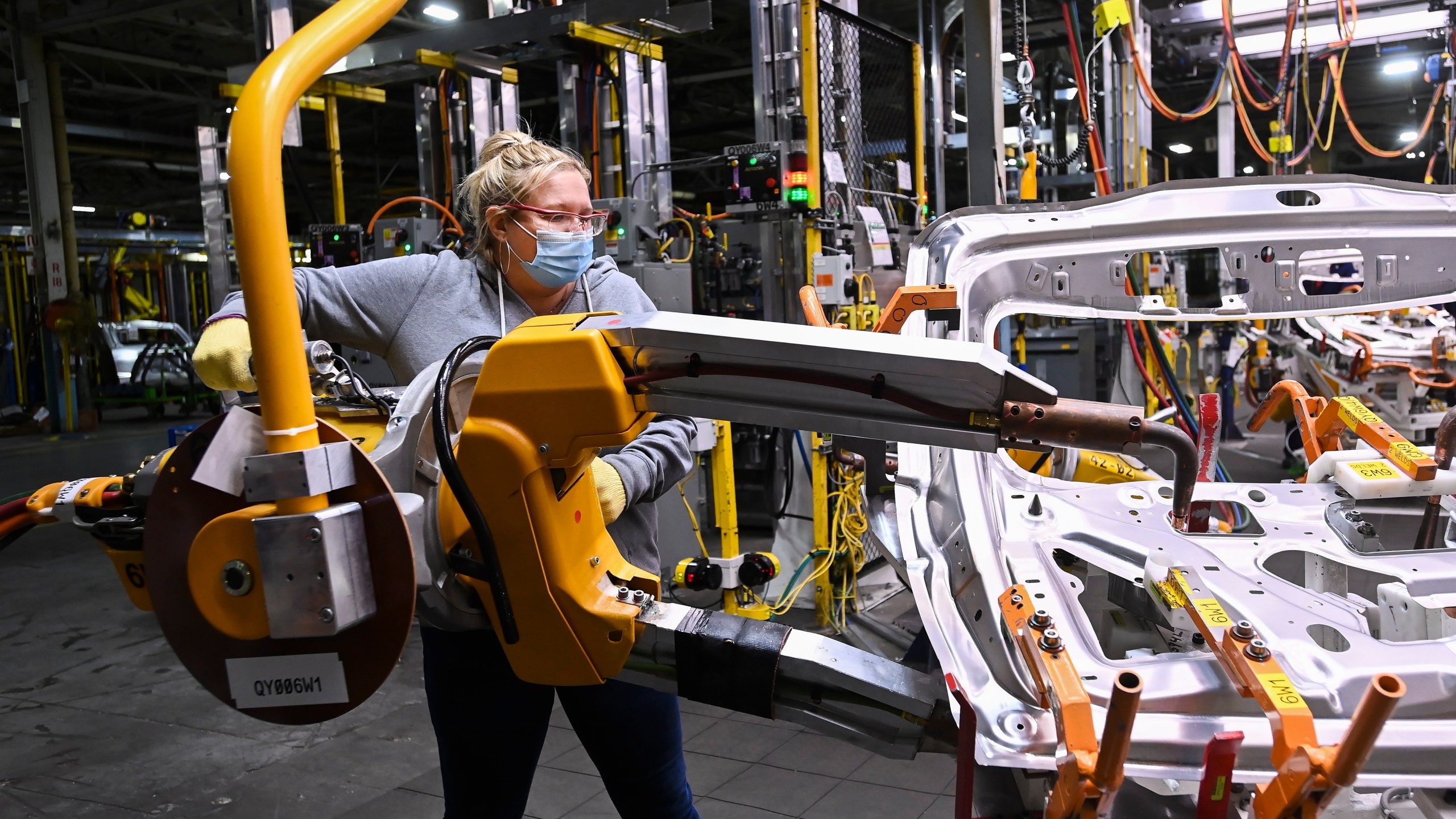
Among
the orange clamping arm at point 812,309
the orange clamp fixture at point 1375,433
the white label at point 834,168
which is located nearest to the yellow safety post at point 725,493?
the white label at point 834,168

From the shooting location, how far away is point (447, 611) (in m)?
1.26

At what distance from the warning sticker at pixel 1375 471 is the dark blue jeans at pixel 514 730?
64.9 inches

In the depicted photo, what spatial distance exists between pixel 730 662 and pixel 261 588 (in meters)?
0.50

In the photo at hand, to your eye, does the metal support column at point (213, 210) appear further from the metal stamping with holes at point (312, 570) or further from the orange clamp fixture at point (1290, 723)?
the orange clamp fixture at point (1290, 723)

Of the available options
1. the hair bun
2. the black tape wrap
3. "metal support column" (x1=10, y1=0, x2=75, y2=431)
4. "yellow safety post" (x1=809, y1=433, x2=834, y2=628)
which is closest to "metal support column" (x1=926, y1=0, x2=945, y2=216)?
"yellow safety post" (x1=809, y1=433, x2=834, y2=628)

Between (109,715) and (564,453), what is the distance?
3686mm

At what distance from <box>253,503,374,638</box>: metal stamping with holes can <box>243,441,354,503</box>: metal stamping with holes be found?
2 cm

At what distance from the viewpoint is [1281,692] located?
134 centimetres

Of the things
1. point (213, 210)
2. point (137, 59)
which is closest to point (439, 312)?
point (213, 210)

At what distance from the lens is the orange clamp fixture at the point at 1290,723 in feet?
3.67

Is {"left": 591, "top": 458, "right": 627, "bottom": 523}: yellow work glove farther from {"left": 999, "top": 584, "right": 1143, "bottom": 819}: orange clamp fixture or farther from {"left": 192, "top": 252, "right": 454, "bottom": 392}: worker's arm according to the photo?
{"left": 999, "top": 584, "right": 1143, "bottom": 819}: orange clamp fixture

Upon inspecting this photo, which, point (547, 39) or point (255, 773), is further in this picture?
point (547, 39)

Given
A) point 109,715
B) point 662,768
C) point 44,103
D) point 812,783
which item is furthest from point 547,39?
point 44,103

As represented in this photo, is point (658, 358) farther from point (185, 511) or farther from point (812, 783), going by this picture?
point (812, 783)
